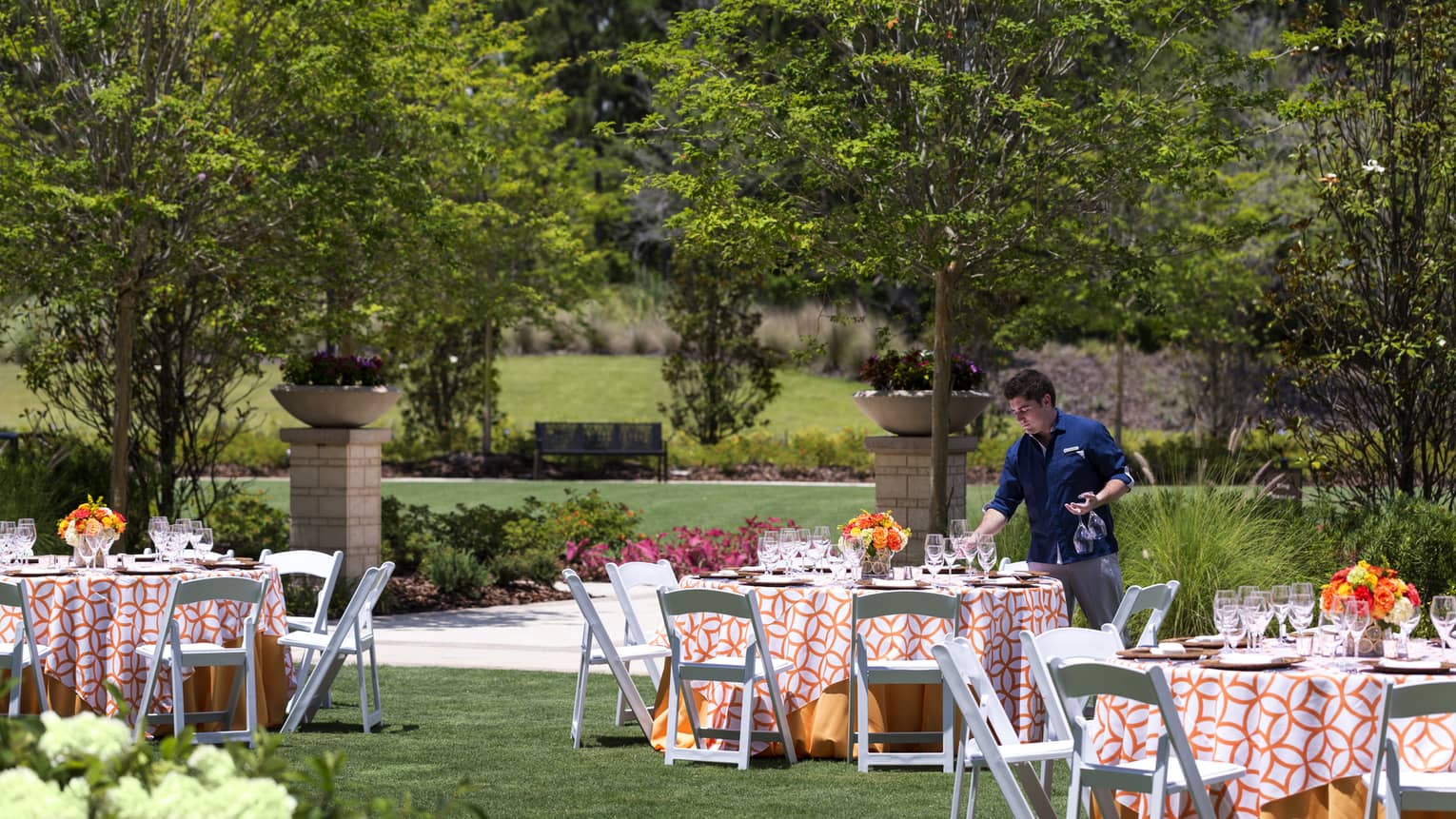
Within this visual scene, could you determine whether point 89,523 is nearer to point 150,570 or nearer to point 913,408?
point 150,570

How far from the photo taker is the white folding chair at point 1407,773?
5.12m

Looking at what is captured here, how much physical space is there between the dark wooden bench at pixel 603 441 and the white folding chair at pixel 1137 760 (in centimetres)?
2166

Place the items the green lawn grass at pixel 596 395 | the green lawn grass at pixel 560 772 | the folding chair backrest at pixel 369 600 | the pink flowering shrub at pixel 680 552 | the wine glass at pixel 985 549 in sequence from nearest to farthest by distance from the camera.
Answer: the green lawn grass at pixel 560 772 → the wine glass at pixel 985 549 → the folding chair backrest at pixel 369 600 → the pink flowering shrub at pixel 680 552 → the green lawn grass at pixel 596 395

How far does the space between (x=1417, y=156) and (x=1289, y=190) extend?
18.4 m

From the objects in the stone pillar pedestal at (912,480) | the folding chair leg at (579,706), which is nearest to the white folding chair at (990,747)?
the folding chair leg at (579,706)

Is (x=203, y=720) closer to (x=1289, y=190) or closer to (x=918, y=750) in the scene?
(x=918, y=750)

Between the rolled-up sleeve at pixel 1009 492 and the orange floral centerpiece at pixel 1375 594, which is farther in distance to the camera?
the rolled-up sleeve at pixel 1009 492

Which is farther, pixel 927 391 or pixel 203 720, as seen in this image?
pixel 927 391

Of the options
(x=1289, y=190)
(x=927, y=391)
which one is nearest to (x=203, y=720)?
(x=927, y=391)

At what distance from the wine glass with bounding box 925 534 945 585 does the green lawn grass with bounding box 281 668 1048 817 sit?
3.64 feet

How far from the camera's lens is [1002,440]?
96.8ft

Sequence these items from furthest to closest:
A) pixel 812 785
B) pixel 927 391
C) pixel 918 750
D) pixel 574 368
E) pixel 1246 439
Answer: pixel 574 368 < pixel 1246 439 < pixel 927 391 < pixel 918 750 < pixel 812 785

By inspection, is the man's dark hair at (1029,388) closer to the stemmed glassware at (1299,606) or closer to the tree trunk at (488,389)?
the stemmed glassware at (1299,606)

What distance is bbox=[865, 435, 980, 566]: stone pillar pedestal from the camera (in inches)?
563
